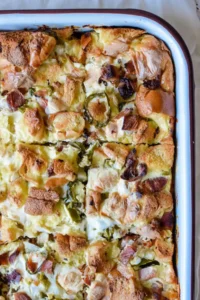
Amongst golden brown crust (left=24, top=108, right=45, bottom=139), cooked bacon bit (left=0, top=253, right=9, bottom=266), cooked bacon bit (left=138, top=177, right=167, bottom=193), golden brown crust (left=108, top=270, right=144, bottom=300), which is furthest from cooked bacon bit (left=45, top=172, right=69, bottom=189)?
golden brown crust (left=108, top=270, right=144, bottom=300)

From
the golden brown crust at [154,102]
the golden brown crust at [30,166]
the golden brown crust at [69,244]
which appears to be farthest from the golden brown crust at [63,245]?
the golden brown crust at [154,102]

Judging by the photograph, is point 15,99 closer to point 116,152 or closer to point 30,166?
point 30,166

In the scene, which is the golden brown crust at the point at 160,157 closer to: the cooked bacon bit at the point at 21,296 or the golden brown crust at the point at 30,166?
the golden brown crust at the point at 30,166

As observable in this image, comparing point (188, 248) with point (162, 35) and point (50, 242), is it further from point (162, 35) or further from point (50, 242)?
point (162, 35)

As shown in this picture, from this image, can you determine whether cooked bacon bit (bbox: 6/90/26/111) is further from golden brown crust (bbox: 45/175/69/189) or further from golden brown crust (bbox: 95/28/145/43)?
golden brown crust (bbox: 95/28/145/43)

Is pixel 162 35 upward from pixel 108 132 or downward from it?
upward

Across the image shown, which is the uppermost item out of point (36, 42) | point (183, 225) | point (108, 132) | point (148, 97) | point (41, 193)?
point (36, 42)

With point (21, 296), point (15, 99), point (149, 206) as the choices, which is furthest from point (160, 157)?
point (21, 296)

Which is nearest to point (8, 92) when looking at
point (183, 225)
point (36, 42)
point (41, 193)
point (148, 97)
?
point (36, 42)
